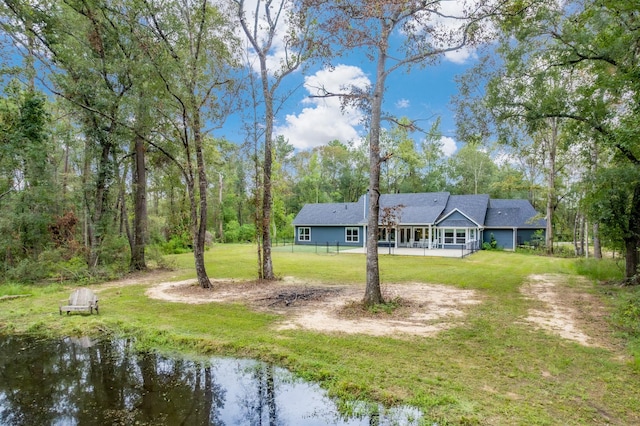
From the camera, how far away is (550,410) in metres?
3.63

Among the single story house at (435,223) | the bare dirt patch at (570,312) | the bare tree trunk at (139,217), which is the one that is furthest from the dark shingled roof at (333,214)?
the bare dirt patch at (570,312)

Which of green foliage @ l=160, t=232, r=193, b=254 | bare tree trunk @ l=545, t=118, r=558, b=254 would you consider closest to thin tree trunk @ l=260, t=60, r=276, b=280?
green foliage @ l=160, t=232, r=193, b=254

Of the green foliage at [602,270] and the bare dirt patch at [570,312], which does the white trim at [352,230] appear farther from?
the bare dirt patch at [570,312]

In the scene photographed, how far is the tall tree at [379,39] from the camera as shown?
7750mm

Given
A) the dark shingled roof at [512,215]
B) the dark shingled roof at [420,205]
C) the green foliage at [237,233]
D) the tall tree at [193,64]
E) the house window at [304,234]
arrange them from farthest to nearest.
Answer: the green foliage at [237,233]
the house window at [304,234]
the dark shingled roof at [420,205]
the dark shingled roof at [512,215]
the tall tree at [193,64]

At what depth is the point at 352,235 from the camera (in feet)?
96.3

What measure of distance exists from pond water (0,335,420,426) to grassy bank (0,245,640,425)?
337 millimetres

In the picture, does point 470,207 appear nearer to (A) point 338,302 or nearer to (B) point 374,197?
(A) point 338,302

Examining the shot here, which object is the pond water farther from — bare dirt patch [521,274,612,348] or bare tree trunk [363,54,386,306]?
bare dirt patch [521,274,612,348]

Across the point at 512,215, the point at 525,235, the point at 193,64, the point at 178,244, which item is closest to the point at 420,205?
the point at 512,215

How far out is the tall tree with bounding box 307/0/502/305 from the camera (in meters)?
7.75

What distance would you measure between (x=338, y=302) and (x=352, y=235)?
2087 cm

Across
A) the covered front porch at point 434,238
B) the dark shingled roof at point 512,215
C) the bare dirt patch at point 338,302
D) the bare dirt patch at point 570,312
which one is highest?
the dark shingled roof at point 512,215

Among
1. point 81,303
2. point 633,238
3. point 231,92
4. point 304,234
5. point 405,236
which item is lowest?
point 81,303
